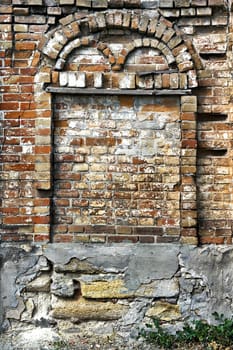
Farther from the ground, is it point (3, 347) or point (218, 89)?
point (218, 89)

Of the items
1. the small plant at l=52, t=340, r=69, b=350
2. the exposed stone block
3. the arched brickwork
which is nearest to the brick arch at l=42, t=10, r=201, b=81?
the arched brickwork

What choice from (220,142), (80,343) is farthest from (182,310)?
(220,142)

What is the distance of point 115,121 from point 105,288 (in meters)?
1.56

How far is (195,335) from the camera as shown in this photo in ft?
14.4

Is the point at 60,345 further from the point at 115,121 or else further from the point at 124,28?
the point at 124,28

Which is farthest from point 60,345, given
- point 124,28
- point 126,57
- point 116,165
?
point 124,28

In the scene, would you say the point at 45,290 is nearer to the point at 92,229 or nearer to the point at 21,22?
the point at 92,229

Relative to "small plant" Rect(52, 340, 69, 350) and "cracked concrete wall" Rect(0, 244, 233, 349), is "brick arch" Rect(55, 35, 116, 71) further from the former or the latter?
"small plant" Rect(52, 340, 69, 350)

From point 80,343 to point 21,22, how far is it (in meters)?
3.02

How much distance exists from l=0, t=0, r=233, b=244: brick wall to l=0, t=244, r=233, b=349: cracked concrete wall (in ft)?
0.55

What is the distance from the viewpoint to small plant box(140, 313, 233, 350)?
4.34 meters

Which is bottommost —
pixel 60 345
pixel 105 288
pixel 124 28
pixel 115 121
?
pixel 60 345

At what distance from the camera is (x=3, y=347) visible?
14.5 ft

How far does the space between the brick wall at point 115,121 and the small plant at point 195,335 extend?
77 centimetres
